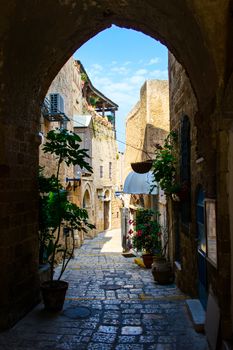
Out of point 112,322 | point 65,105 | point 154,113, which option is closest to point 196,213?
point 112,322

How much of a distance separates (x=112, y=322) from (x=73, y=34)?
433cm

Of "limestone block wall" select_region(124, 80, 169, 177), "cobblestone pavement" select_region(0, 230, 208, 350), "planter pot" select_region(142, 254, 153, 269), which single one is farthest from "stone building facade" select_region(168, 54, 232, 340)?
"limestone block wall" select_region(124, 80, 169, 177)

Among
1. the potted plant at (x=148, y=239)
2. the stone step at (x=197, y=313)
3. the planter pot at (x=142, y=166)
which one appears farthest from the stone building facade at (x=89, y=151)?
the stone step at (x=197, y=313)

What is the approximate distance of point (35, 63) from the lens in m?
5.20

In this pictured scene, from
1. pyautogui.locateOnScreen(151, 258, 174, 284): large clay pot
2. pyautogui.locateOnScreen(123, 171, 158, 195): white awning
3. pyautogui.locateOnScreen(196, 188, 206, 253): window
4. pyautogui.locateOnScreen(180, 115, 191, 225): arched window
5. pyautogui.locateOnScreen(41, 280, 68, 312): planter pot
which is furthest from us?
pyautogui.locateOnScreen(123, 171, 158, 195): white awning

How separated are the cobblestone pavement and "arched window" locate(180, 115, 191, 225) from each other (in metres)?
1.45

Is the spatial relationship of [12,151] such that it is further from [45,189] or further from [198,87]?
[198,87]

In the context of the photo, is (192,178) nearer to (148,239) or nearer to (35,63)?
(35,63)

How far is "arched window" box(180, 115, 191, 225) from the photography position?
19.1 feet

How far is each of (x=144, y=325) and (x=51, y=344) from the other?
4.23 feet

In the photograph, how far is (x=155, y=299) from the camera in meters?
5.88

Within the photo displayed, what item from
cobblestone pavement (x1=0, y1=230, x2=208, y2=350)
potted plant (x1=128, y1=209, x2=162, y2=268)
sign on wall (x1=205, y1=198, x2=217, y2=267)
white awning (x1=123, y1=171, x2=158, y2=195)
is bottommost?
cobblestone pavement (x1=0, y1=230, x2=208, y2=350)

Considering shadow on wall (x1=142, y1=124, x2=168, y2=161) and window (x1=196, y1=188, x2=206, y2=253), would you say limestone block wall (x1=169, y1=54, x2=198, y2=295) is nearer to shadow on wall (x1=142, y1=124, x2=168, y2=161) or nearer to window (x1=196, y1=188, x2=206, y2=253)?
window (x1=196, y1=188, x2=206, y2=253)

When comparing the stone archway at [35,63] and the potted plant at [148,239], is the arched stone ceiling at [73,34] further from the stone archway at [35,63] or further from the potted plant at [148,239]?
the potted plant at [148,239]
